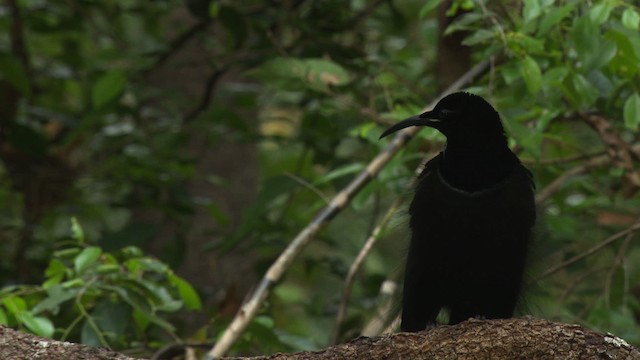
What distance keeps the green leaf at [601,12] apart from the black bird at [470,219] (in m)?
0.45

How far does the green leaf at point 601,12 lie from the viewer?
11.9 ft

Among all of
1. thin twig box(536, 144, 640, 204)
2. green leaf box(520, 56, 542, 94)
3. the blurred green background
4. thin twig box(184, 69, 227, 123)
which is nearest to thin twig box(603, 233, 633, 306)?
the blurred green background

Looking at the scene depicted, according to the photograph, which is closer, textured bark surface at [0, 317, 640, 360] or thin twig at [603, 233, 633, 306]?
textured bark surface at [0, 317, 640, 360]

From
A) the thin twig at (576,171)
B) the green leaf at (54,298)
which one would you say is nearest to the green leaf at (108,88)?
the green leaf at (54,298)

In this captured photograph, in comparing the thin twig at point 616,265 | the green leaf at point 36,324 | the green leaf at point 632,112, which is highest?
the green leaf at point 632,112

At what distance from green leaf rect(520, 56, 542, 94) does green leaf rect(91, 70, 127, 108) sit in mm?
2107

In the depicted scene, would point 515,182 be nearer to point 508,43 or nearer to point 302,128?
point 508,43

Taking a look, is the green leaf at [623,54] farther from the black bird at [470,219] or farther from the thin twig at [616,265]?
the thin twig at [616,265]

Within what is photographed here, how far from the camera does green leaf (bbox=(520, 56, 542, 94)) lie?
3.82 m

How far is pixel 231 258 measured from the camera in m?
6.68

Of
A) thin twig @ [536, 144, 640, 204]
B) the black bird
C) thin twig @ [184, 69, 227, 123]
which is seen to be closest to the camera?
the black bird

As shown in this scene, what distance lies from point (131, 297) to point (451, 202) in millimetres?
1198

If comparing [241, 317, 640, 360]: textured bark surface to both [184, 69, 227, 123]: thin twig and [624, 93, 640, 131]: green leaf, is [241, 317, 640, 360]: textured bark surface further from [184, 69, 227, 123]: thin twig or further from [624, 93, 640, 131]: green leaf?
[184, 69, 227, 123]: thin twig

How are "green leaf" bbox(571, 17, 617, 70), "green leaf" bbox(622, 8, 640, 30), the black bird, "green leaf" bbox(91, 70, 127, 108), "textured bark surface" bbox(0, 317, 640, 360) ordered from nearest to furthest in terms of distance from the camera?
"textured bark surface" bbox(0, 317, 640, 360), the black bird, "green leaf" bbox(622, 8, 640, 30), "green leaf" bbox(571, 17, 617, 70), "green leaf" bbox(91, 70, 127, 108)
